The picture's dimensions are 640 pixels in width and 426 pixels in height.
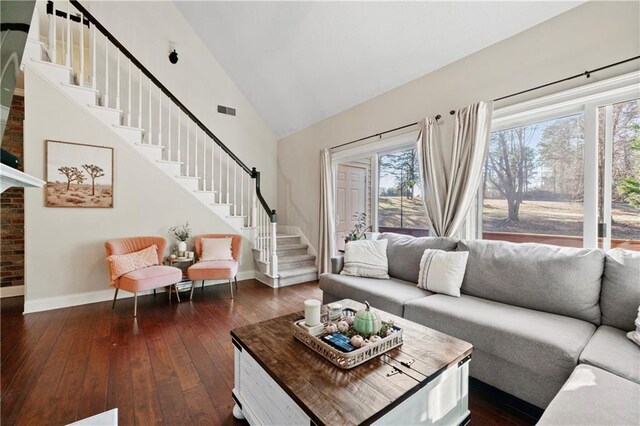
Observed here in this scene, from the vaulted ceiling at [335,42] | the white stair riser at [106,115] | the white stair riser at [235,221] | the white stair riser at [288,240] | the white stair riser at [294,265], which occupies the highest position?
the vaulted ceiling at [335,42]

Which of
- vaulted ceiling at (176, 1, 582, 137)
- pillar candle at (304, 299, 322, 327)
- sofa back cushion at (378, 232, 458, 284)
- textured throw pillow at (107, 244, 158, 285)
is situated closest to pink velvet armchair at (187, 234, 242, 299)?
textured throw pillow at (107, 244, 158, 285)

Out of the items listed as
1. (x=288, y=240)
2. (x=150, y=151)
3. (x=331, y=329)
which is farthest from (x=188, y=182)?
(x=331, y=329)

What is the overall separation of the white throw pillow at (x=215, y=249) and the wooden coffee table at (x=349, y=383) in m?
→ 2.47

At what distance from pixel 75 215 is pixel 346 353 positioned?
3.77m

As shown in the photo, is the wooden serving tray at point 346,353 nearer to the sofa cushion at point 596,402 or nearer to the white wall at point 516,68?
the sofa cushion at point 596,402

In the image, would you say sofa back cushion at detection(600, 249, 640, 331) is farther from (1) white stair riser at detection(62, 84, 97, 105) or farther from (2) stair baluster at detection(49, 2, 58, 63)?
(2) stair baluster at detection(49, 2, 58, 63)

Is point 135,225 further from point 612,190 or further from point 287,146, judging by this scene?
point 612,190

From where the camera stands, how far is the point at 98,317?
296cm

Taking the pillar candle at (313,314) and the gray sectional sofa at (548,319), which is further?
the pillar candle at (313,314)

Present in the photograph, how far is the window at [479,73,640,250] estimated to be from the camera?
202cm

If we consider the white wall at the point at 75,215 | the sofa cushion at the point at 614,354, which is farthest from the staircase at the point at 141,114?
the sofa cushion at the point at 614,354

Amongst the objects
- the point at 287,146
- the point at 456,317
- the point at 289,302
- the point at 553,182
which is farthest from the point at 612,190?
the point at 287,146

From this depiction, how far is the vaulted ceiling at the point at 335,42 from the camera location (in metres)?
2.55

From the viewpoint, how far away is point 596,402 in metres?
1.05
